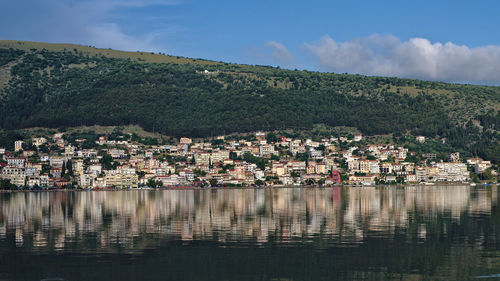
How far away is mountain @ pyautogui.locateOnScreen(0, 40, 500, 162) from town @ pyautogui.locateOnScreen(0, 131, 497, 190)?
7.46m

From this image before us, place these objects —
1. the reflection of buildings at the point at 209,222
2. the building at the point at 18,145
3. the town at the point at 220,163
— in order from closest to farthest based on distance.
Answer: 1. the reflection of buildings at the point at 209,222
2. the town at the point at 220,163
3. the building at the point at 18,145

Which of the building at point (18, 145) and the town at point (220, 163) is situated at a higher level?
the building at point (18, 145)

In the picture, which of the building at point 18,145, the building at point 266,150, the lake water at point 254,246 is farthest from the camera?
the building at point 266,150

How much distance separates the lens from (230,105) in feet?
579

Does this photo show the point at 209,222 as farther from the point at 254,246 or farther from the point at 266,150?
the point at 266,150

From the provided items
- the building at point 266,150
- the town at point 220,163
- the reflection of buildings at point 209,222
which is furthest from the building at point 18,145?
the reflection of buildings at point 209,222

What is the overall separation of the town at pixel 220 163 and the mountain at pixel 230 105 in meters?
7.46

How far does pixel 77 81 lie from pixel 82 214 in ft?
476

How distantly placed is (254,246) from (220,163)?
103728mm

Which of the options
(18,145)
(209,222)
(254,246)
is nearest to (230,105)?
(18,145)

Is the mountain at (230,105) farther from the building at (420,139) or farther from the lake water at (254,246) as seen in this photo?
the lake water at (254,246)

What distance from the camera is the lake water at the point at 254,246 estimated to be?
27078mm

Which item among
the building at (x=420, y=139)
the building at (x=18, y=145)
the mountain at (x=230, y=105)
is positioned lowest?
the building at (x=18, y=145)

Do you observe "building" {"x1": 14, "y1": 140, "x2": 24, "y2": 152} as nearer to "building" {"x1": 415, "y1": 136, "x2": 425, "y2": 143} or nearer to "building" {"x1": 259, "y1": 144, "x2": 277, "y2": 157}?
"building" {"x1": 259, "y1": 144, "x2": 277, "y2": 157}
